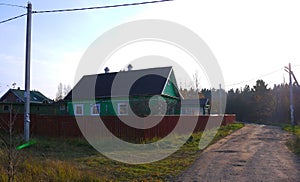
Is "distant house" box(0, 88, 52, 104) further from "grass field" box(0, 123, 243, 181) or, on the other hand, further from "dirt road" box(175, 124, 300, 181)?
"dirt road" box(175, 124, 300, 181)

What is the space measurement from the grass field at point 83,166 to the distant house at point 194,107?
17940 mm

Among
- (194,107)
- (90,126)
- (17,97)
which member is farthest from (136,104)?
(17,97)

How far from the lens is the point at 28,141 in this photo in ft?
43.5

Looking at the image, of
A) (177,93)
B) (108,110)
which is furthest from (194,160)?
(177,93)

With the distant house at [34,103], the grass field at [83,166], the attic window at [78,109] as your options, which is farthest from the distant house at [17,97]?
the grass field at [83,166]

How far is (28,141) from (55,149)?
1.62 meters

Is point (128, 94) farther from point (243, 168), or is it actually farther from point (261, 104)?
point (261, 104)

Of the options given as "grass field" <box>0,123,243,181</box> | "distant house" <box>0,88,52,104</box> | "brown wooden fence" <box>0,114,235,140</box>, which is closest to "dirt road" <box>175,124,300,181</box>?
"grass field" <box>0,123,243,181</box>

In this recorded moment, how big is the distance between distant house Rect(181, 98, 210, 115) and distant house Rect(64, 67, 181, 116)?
7.33ft

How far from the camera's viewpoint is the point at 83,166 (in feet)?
29.2

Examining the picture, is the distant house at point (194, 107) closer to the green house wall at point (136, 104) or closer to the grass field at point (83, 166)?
the green house wall at point (136, 104)

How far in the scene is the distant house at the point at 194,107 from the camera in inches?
1264

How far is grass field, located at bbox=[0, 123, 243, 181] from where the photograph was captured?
6781 millimetres

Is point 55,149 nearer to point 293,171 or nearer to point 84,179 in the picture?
point 84,179
